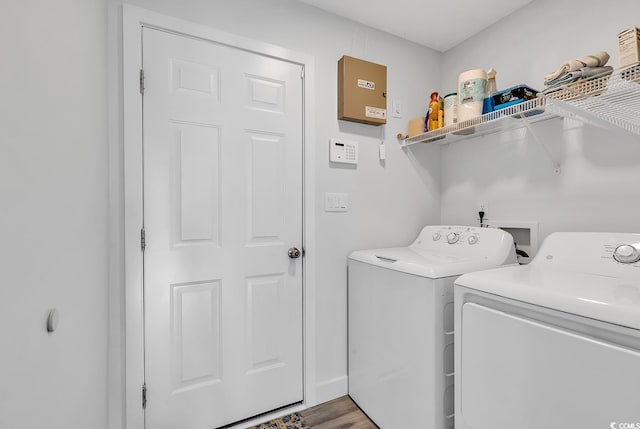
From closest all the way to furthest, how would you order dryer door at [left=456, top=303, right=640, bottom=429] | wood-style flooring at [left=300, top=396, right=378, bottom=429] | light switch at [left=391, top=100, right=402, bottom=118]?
1. dryer door at [left=456, top=303, right=640, bottom=429]
2. wood-style flooring at [left=300, top=396, right=378, bottom=429]
3. light switch at [left=391, top=100, right=402, bottom=118]

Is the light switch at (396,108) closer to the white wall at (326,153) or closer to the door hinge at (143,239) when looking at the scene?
the white wall at (326,153)

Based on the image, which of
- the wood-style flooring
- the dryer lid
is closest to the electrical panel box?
the dryer lid

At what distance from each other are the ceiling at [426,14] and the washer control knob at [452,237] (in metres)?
1.40


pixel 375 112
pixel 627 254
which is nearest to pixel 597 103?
pixel 627 254

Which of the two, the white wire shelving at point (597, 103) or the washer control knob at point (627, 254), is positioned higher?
the white wire shelving at point (597, 103)

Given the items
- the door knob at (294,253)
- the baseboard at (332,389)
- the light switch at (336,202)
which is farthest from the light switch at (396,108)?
the baseboard at (332,389)

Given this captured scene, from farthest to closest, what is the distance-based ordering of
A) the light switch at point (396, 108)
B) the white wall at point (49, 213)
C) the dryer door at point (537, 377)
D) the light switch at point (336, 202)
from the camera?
1. the light switch at point (396, 108)
2. the light switch at point (336, 202)
3. the dryer door at point (537, 377)
4. the white wall at point (49, 213)

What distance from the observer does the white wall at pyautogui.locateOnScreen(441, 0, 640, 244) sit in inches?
56.8

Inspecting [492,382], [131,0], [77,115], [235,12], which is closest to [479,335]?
[492,382]

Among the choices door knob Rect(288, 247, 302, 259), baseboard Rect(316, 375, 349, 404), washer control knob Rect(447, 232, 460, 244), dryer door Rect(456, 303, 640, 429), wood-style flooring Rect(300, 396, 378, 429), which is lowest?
wood-style flooring Rect(300, 396, 378, 429)

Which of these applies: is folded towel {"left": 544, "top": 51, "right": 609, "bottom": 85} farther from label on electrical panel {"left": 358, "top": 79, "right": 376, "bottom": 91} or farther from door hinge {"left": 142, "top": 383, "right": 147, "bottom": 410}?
door hinge {"left": 142, "top": 383, "right": 147, "bottom": 410}

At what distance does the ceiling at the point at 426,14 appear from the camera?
5.93ft

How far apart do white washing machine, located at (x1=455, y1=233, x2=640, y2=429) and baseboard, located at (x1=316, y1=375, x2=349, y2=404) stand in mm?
884

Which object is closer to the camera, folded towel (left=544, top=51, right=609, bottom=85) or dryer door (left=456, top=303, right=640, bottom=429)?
dryer door (left=456, top=303, right=640, bottom=429)
